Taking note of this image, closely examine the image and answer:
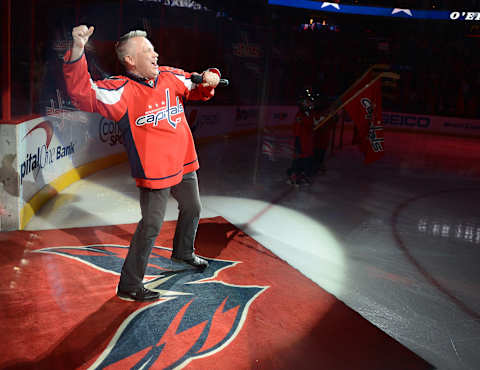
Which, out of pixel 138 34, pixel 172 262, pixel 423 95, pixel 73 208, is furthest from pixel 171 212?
pixel 423 95

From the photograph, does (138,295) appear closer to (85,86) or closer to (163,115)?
(163,115)

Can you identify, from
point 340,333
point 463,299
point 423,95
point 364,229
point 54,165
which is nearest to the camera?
point 340,333

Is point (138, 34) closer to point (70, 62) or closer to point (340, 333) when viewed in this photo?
point (70, 62)

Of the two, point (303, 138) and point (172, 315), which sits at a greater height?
point (303, 138)

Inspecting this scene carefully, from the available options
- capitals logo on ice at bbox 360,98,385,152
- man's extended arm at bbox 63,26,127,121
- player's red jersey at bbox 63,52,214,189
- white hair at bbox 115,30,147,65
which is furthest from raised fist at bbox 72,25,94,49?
capitals logo on ice at bbox 360,98,385,152

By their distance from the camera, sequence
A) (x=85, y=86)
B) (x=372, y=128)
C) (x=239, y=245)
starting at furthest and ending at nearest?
(x=372, y=128) → (x=239, y=245) → (x=85, y=86)

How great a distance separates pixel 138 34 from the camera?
244cm

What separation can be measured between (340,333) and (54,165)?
4035mm

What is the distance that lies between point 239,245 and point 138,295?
1.36m

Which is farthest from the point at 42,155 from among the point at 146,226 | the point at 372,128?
the point at 372,128

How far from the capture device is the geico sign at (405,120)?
16.0 m

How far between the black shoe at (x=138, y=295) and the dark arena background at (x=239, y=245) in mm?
55

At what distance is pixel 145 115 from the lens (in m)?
2.47

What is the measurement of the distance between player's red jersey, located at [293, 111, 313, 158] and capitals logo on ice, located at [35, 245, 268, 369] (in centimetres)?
324
